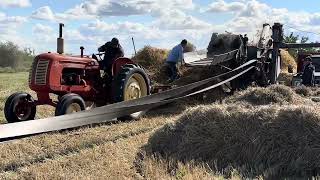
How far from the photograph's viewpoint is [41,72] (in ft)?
34.3

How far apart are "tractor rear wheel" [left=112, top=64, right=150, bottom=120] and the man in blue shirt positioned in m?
2.53

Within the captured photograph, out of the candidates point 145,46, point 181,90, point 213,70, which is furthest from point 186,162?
point 145,46

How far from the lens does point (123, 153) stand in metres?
7.56

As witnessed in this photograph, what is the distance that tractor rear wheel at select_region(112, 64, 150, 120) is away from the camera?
11.3m

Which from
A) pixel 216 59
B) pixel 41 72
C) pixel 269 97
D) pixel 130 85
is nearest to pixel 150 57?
pixel 216 59

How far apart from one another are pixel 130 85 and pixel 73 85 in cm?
141

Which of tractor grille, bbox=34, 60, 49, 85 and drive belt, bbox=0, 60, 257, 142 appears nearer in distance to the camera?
drive belt, bbox=0, 60, 257, 142

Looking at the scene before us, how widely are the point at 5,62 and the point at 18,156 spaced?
173 ft

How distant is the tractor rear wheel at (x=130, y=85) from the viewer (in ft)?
37.2

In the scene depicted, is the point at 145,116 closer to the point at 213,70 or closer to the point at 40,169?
the point at 213,70

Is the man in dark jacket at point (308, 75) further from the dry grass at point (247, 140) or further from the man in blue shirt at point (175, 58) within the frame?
the dry grass at point (247, 140)

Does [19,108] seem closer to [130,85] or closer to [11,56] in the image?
[130,85]

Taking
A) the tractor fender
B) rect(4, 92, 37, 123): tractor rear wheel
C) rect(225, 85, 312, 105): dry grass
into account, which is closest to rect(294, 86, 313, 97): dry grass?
rect(225, 85, 312, 105): dry grass

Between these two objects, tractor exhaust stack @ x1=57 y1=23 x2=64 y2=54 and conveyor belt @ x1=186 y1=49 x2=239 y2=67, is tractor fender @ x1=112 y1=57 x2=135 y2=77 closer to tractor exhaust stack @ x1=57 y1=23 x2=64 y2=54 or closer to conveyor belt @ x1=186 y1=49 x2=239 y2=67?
tractor exhaust stack @ x1=57 y1=23 x2=64 y2=54
